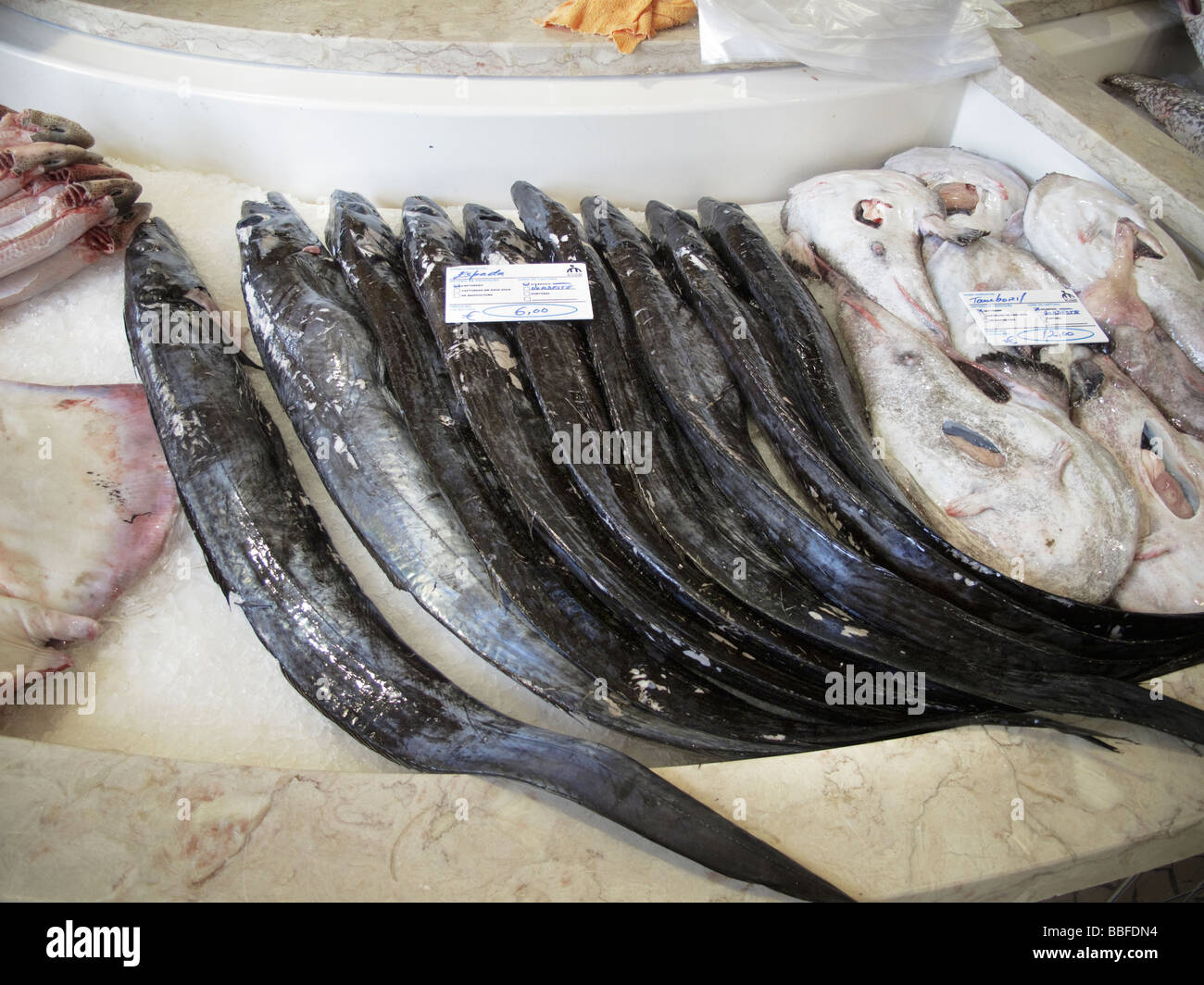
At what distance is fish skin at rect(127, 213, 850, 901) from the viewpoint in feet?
4.29

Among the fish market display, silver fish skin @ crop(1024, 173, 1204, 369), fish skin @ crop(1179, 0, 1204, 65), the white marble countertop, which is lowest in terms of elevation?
the fish market display

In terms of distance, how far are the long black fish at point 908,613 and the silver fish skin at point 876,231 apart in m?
0.83

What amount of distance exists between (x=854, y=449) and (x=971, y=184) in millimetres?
1644

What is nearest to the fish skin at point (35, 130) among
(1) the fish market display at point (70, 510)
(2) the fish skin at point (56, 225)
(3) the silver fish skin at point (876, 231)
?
(2) the fish skin at point (56, 225)

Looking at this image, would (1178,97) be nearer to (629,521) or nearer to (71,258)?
(629,521)

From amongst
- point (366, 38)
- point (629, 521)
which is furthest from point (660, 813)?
point (366, 38)

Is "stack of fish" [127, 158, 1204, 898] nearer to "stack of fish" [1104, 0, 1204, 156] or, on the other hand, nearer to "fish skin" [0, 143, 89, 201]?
"fish skin" [0, 143, 89, 201]

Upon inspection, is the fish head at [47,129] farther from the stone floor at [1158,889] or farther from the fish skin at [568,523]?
the stone floor at [1158,889]

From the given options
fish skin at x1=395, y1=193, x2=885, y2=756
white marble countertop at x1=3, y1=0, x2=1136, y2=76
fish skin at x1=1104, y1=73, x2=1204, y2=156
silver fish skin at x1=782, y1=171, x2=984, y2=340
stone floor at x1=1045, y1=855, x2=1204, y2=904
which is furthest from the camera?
fish skin at x1=1104, y1=73, x2=1204, y2=156

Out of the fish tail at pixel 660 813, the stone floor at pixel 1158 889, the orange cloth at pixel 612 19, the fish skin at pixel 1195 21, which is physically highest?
the fish skin at pixel 1195 21

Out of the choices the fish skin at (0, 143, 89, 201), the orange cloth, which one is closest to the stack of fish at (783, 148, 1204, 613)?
the orange cloth

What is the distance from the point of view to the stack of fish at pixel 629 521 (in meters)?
1.52

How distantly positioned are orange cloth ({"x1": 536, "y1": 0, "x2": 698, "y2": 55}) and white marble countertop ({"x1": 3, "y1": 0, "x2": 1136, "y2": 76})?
1.2 inches

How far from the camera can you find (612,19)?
2.84 metres
